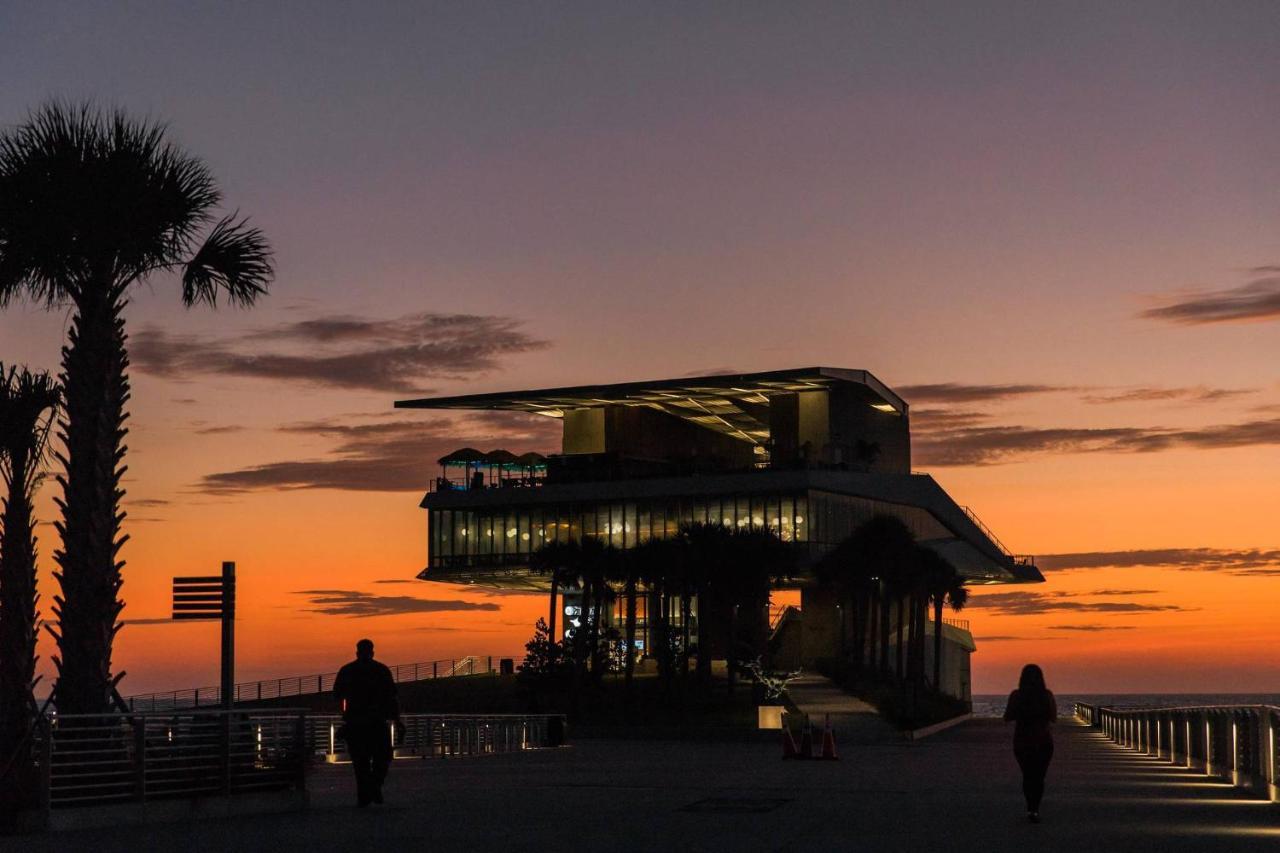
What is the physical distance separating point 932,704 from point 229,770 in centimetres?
7807

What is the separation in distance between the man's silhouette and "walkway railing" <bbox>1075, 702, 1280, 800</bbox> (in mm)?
Result: 10933

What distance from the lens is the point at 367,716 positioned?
20.3 m

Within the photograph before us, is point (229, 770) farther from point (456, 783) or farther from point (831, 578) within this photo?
point (831, 578)

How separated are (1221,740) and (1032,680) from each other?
32.4 feet

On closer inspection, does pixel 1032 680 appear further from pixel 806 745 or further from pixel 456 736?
pixel 456 736

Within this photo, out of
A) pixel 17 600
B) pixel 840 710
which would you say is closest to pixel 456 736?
pixel 17 600

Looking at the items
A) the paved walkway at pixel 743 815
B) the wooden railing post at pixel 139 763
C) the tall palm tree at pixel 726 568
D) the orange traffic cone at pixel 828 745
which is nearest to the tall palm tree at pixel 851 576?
the tall palm tree at pixel 726 568

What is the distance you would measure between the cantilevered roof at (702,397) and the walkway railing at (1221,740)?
231 ft

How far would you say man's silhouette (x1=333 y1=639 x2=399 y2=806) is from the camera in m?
20.3

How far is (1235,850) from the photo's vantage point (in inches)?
590

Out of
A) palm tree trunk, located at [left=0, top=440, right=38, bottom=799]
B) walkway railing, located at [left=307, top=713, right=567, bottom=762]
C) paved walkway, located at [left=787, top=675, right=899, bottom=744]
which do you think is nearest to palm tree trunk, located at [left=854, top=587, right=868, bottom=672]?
paved walkway, located at [left=787, top=675, right=899, bottom=744]

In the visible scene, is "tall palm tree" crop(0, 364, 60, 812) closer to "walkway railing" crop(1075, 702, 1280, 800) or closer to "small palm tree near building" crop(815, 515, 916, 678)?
"walkway railing" crop(1075, 702, 1280, 800)

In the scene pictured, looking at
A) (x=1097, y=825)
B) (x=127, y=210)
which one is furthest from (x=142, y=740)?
(x=1097, y=825)

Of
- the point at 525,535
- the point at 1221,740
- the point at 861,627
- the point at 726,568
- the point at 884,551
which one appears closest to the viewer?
the point at 1221,740
